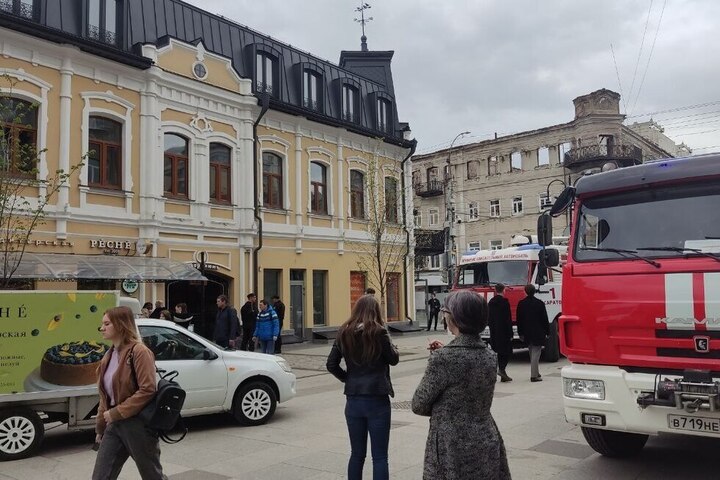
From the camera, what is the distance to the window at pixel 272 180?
2288 cm

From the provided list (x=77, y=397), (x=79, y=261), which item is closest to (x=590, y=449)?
(x=77, y=397)

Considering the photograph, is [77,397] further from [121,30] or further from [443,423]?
[121,30]

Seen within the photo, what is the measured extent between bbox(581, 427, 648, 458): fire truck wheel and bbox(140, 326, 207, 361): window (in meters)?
4.98

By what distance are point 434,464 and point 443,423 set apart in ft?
0.78

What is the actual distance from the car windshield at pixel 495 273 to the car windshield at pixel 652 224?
30.6 feet

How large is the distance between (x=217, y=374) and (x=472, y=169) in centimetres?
4480

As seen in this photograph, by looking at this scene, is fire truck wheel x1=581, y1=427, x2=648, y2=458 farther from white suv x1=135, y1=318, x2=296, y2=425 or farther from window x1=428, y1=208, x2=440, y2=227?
→ window x1=428, y1=208, x2=440, y2=227

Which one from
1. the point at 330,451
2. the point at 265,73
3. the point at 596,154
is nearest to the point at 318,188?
the point at 265,73

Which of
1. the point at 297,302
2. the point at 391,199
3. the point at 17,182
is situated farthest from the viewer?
the point at 391,199

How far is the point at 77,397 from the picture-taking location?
7836 mm

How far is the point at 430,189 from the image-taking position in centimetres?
5372

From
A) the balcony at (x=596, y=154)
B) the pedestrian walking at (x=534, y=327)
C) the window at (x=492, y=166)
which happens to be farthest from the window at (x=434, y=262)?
the pedestrian walking at (x=534, y=327)

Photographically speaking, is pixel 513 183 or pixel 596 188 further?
pixel 513 183

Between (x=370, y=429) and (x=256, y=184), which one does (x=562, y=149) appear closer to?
(x=256, y=184)
